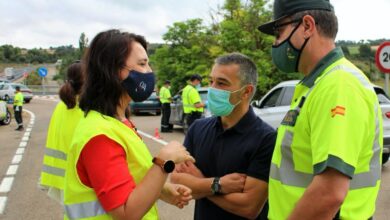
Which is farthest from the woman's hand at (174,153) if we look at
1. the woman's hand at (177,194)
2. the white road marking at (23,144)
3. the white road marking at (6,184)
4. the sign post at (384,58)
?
the white road marking at (23,144)

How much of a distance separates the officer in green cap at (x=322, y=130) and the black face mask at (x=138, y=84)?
70 centimetres

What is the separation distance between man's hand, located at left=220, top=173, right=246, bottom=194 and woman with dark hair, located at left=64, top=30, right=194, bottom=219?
37 centimetres

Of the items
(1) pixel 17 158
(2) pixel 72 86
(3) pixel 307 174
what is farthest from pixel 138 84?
(1) pixel 17 158

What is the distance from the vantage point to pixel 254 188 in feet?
8.86

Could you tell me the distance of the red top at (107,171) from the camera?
1891mm

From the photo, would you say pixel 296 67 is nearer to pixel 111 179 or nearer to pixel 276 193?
pixel 276 193

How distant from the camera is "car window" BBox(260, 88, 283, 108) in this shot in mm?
10875

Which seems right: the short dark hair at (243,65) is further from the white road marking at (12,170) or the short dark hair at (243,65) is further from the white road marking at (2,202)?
the white road marking at (12,170)

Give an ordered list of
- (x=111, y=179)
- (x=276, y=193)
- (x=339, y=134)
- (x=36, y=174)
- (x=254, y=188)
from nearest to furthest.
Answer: (x=339, y=134)
(x=111, y=179)
(x=276, y=193)
(x=254, y=188)
(x=36, y=174)

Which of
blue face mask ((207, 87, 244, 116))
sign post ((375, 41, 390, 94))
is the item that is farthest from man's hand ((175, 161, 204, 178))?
sign post ((375, 41, 390, 94))

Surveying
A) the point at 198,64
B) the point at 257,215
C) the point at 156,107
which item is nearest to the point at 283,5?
the point at 257,215

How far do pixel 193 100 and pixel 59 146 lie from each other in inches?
380

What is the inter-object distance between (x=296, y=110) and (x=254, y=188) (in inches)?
34.5

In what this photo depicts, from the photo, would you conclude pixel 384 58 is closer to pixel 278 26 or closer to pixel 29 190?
pixel 29 190
